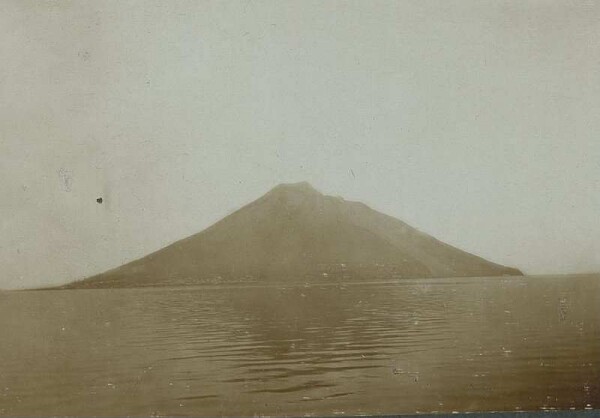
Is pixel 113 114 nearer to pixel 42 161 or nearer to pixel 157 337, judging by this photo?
pixel 42 161

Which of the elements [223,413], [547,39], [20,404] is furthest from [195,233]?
[547,39]

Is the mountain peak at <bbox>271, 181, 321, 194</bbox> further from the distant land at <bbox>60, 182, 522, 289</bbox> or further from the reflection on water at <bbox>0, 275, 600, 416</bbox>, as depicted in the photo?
the reflection on water at <bbox>0, 275, 600, 416</bbox>

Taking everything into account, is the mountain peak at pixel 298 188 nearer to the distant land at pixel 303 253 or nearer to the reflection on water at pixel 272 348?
the distant land at pixel 303 253

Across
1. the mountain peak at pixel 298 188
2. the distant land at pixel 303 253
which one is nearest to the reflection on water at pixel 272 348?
the distant land at pixel 303 253

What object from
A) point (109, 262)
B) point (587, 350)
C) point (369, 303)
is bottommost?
point (587, 350)

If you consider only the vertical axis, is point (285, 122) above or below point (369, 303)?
above

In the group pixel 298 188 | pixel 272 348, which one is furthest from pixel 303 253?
pixel 272 348
